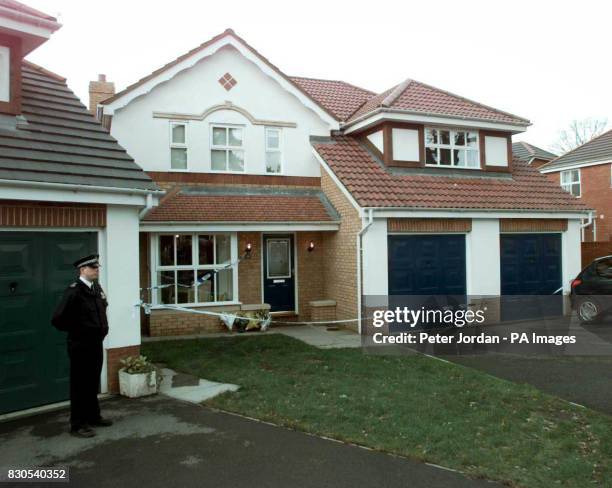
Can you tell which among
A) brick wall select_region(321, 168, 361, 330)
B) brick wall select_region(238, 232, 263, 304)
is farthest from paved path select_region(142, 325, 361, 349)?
brick wall select_region(238, 232, 263, 304)

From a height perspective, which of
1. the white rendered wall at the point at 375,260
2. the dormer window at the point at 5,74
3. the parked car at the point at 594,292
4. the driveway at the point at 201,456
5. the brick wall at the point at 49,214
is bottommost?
the driveway at the point at 201,456

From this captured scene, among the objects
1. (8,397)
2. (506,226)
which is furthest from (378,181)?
(8,397)

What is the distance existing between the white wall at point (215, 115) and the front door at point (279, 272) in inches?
71.7

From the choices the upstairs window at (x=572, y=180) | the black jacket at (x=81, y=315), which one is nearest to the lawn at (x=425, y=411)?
the black jacket at (x=81, y=315)

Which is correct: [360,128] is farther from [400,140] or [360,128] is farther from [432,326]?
[432,326]

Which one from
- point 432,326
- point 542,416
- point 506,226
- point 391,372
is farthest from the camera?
point 506,226

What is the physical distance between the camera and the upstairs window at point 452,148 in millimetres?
13984

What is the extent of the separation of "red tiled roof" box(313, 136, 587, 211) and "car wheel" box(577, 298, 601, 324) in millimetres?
2551

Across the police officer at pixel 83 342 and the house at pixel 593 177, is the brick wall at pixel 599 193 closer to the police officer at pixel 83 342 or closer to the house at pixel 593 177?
the house at pixel 593 177

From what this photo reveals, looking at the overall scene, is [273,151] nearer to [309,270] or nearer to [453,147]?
[309,270]

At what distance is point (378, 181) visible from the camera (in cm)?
1263

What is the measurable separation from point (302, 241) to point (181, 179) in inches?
133

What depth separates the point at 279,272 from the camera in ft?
44.4

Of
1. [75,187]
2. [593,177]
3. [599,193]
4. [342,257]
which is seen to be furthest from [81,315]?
[593,177]
